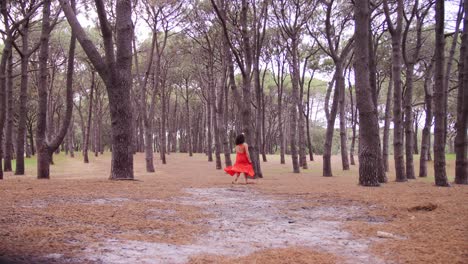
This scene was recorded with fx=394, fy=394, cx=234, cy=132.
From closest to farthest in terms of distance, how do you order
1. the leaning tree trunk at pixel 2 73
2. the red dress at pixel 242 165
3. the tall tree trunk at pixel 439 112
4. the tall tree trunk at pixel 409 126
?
1. the tall tree trunk at pixel 439 112
2. the red dress at pixel 242 165
3. the leaning tree trunk at pixel 2 73
4. the tall tree trunk at pixel 409 126

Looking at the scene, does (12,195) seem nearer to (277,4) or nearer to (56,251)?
(56,251)

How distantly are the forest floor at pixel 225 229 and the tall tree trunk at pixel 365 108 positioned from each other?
101 inches

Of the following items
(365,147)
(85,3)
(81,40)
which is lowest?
(365,147)

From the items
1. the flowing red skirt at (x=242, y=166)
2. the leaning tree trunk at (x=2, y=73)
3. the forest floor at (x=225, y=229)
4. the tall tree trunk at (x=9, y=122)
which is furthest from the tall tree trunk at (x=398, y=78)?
the tall tree trunk at (x=9, y=122)

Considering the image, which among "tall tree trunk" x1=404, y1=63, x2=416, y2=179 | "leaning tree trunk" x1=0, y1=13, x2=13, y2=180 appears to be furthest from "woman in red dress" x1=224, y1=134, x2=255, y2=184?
"leaning tree trunk" x1=0, y1=13, x2=13, y2=180

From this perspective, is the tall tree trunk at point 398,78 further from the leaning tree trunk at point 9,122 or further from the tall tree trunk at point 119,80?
the leaning tree trunk at point 9,122

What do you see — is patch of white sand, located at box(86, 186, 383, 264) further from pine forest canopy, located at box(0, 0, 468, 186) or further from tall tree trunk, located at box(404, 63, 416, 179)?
tall tree trunk, located at box(404, 63, 416, 179)

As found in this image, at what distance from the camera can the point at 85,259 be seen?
9.91 ft

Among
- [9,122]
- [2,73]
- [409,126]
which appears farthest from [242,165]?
[9,122]

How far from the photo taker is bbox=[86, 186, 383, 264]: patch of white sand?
10.8ft

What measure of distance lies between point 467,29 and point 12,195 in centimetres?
1145

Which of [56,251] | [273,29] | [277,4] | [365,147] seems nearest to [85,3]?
[277,4]

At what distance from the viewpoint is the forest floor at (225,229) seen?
328 centimetres

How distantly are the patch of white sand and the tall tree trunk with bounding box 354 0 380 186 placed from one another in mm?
3777
